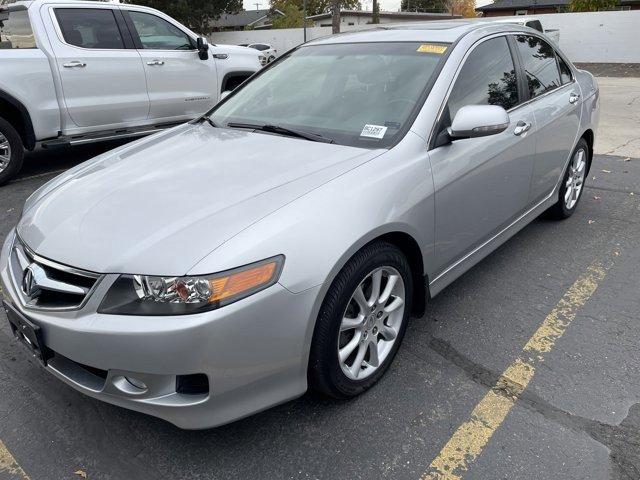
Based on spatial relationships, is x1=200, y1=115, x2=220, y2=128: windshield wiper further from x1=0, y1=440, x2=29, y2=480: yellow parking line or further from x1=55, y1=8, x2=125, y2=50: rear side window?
x1=55, y1=8, x2=125, y2=50: rear side window

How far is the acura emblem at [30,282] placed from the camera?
2.11 metres

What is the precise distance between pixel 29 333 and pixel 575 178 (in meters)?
4.30

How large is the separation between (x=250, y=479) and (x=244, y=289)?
2.59 ft

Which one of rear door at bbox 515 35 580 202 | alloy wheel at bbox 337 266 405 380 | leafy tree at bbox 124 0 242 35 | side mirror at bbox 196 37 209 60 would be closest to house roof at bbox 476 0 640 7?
leafy tree at bbox 124 0 242 35

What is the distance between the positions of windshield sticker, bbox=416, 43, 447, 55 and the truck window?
4678 millimetres

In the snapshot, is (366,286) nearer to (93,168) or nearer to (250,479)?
(250,479)

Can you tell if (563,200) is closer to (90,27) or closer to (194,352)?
(194,352)

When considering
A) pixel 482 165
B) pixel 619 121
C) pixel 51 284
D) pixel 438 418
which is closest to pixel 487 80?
pixel 482 165

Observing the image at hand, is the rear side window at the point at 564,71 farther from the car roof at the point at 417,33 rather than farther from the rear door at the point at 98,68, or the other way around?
the rear door at the point at 98,68

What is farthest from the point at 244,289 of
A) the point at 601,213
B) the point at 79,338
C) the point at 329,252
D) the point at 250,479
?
the point at 601,213

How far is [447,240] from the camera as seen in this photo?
2816 mm

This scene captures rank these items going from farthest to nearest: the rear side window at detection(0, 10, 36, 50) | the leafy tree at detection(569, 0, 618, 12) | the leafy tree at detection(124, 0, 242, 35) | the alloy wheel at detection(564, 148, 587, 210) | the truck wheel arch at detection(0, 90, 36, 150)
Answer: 1. the leafy tree at detection(124, 0, 242, 35)
2. the leafy tree at detection(569, 0, 618, 12)
3. the rear side window at detection(0, 10, 36, 50)
4. the truck wheel arch at detection(0, 90, 36, 150)
5. the alloy wheel at detection(564, 148, 587, 210)

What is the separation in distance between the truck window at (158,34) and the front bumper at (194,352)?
548 cm

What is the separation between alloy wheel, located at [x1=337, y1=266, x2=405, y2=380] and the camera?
7.76 feet
